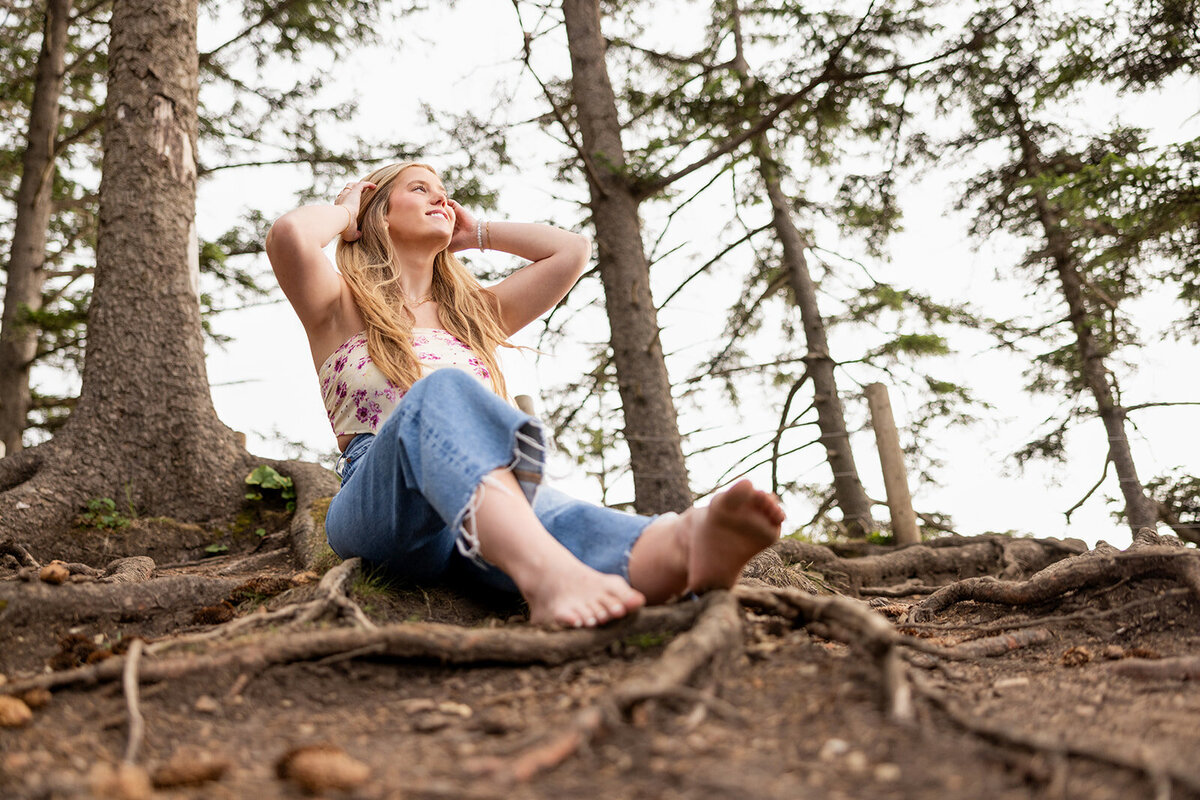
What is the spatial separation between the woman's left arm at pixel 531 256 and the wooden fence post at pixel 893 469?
3458 mm

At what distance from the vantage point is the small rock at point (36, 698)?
61.3 inches

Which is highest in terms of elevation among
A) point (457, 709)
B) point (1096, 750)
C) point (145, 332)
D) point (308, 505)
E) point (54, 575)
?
point (145, 332)

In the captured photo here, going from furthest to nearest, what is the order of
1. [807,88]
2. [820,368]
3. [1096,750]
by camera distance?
[820,368]
[807,88]
[1096,750]

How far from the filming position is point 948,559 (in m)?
5.04

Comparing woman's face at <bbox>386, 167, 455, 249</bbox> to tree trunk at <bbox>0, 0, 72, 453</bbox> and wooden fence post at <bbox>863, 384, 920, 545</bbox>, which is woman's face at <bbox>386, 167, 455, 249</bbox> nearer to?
wooden fence post at <bbox>863, 384, 920, 545</bbox>

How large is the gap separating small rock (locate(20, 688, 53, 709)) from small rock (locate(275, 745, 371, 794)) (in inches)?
27.6

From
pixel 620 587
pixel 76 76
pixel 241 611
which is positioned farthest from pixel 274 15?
pixel 620 587

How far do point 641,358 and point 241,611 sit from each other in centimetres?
410

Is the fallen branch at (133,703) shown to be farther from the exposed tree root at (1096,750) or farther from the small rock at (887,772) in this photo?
the exposed tree root at (1096,750)

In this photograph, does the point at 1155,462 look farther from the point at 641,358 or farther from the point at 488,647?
the point at 488,647

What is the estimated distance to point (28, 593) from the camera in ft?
7.52

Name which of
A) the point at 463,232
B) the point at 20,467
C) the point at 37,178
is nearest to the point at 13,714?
the point at 463,232

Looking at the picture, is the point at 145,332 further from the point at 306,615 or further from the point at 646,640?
the point at 646,640

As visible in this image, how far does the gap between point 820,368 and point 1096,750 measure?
8.19 m
